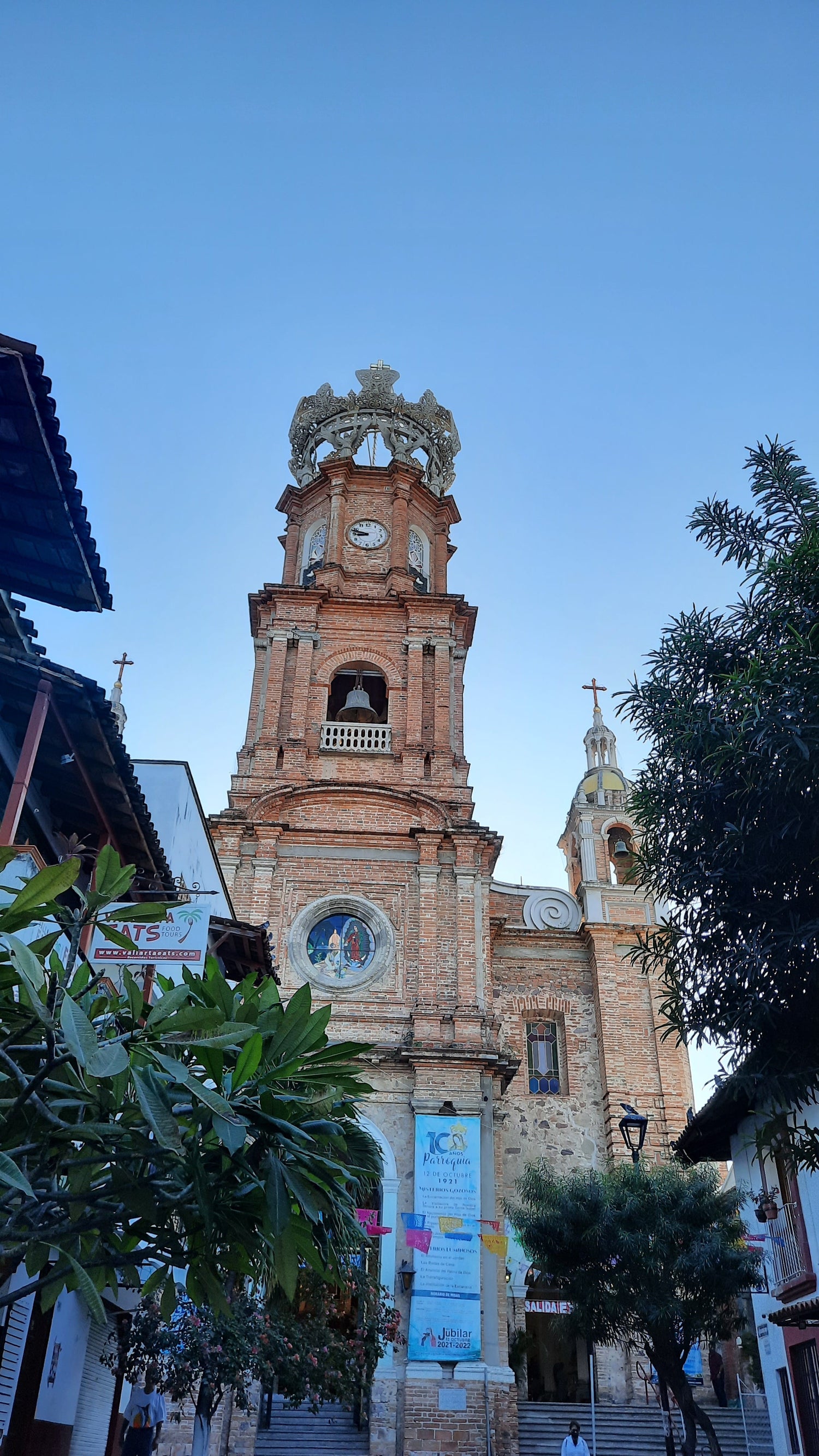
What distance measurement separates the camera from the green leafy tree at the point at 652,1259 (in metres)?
15.5

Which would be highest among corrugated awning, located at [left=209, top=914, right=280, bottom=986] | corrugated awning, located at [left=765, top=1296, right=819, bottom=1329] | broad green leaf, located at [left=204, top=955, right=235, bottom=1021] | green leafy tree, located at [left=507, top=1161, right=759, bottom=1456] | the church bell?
the church bell

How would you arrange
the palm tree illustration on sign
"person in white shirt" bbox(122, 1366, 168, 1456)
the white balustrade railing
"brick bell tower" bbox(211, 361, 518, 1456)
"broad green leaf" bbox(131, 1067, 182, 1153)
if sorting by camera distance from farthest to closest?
"brick bell tower" bbox(211, 361, 518, 1456), the white balustrade railing, "person in white shirt" bbox(122, 1366, 168, 1456), the palm tree illustration on sign, "broad green leaf" bbox(131, 1067, 182, 1153)

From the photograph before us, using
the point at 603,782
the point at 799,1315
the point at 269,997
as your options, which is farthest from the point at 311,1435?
the point at 603,782

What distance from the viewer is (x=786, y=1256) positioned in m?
16.1

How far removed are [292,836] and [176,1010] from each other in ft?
65.5

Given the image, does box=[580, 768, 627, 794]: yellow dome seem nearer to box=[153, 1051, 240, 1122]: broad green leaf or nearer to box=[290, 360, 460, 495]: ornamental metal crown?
box=[290, 360, 460, 495]: ornamental metal crown

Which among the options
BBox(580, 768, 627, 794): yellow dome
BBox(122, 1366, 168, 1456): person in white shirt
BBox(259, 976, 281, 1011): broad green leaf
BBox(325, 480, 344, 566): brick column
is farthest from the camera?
BBox(580, 768, 627, 794): yellow dome

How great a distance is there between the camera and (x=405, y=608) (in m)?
29.1

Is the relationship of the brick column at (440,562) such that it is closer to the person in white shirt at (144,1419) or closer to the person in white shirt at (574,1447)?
the person in white shirt at (574,1447)

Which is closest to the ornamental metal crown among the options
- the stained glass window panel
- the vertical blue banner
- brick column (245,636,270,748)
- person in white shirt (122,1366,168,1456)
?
brick column (245,636,270,748)

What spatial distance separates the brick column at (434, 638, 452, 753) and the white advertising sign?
47.5 ft

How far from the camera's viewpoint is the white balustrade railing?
15781 mm

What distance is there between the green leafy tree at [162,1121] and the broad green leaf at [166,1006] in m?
0.01

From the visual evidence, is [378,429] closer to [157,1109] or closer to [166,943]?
[166,943]
